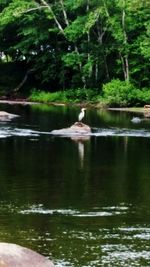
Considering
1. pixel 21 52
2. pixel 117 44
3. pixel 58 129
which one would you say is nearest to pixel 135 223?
pixel 58 129

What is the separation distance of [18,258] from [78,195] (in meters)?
8.56

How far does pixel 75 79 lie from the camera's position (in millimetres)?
65250

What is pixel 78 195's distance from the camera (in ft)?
64.3

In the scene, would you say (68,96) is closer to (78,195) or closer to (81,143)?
(81,143)

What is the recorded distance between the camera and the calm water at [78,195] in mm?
14086

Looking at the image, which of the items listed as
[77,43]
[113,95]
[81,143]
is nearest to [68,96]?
[77,43]

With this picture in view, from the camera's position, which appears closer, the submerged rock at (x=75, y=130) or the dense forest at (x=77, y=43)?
the submerged rock at (x=75, y=130)

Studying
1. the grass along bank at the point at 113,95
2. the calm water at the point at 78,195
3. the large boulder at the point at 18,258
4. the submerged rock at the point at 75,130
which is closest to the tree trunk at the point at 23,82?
the grass along bank at the point at 113,95

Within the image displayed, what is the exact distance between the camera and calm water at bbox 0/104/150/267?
14.1 m

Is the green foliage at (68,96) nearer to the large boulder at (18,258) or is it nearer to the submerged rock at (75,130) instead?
the submerged rock at (75,130)

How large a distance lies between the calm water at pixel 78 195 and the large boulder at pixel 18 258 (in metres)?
1.39

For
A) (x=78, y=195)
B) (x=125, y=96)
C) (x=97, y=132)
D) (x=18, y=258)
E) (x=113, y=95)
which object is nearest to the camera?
(x=18, y=258)

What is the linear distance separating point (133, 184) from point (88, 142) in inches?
448

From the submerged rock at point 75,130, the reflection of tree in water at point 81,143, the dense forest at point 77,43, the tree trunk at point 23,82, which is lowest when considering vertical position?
the reflection of tree in water at point 81,143
